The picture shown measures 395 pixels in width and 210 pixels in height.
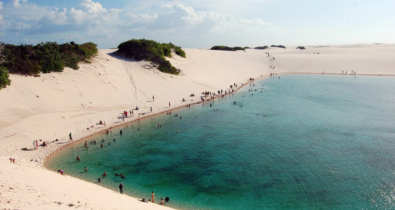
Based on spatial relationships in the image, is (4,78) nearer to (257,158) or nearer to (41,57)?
(41,57)

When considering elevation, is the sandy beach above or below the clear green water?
above

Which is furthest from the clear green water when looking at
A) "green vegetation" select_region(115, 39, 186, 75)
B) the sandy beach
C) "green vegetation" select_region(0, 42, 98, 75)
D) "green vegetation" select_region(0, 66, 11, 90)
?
"green vegetation" select_region(0, 42, 98, 75)

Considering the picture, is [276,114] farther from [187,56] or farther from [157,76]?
[187,56]

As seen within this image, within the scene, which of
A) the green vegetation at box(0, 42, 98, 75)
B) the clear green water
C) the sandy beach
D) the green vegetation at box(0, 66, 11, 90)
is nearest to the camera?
the sandy beach

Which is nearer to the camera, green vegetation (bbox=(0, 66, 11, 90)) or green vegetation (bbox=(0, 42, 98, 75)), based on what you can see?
green vegetation (bbox=(0, 66, 11, 90))

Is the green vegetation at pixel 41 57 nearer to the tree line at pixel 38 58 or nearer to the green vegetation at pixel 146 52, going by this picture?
the tree line at pixel 38 58

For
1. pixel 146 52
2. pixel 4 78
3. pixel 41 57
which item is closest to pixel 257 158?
pixel 4 78

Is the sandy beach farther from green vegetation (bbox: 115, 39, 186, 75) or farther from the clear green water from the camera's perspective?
the clear green water
